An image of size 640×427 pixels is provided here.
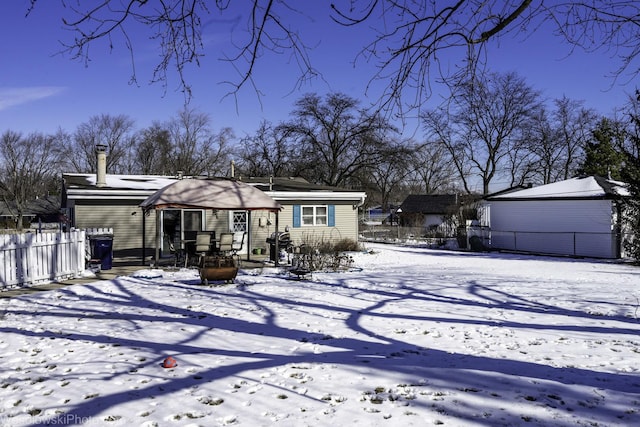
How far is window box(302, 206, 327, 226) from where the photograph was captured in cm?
2198

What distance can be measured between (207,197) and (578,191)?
19601 mm

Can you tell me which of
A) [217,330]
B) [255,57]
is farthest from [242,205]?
[255,57]

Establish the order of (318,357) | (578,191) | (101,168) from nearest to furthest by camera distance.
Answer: (318,357), (101,168), (578,191)

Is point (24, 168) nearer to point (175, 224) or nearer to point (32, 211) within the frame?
point (32, 211)

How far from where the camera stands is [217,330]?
723cm

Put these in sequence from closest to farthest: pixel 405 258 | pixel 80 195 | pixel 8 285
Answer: pixel 8 285
pixel 80 195
pixel 405 258

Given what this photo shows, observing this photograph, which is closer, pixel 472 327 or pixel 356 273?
pixel 472 327

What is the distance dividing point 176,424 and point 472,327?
17.3 feet

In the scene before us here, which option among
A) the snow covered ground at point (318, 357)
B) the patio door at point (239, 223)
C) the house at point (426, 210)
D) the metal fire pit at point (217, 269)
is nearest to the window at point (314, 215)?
the patio door at point (239, 223)

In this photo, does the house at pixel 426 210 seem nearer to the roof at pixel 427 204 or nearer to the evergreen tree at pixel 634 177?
the roof at pixel 427 204

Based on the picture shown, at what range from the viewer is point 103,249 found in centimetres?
1405

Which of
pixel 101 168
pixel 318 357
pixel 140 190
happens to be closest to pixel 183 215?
pixel 140 190

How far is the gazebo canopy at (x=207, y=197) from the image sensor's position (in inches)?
545

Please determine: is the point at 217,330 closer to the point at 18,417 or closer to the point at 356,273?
the point at 18,417
